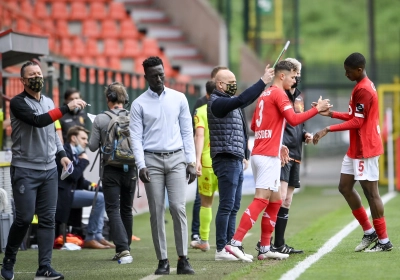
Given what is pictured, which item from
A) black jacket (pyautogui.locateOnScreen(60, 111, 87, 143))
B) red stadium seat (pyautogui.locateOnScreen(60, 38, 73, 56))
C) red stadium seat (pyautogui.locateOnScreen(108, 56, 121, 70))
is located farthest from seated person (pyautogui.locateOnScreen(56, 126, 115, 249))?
red stadium seat (pyautogui.locateOnScreen(108, 56, 121, 70))

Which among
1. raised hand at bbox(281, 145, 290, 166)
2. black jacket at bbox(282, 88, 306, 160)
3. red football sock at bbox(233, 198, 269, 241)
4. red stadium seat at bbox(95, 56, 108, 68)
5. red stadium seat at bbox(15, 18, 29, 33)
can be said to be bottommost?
red football sock at bbox(233, 198, 269, 241)

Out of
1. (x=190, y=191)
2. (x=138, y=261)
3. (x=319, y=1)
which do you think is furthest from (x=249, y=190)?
(x=319, y=1)

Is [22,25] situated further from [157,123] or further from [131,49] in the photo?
[157,123]

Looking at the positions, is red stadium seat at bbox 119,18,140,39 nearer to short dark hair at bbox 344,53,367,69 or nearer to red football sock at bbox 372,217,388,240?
short dark hair at bbox 344,53,367,69

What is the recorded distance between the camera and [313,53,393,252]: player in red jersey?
402 inches

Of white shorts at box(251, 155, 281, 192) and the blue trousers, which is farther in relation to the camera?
the blue trousers

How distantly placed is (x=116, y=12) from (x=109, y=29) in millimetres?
930

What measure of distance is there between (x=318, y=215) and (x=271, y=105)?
689 cm

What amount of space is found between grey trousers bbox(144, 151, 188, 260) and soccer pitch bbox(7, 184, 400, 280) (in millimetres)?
355

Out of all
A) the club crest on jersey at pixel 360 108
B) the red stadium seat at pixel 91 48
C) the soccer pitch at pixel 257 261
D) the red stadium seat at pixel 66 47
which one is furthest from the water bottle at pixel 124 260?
the red stadium seat at pixel 91 48

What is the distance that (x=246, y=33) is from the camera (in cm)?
3114

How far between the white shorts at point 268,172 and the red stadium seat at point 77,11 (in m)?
17.8

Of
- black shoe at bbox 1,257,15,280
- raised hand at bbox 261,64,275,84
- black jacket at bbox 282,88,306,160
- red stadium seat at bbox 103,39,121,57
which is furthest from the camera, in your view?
red stadium seat at bbox 103,39,121,57

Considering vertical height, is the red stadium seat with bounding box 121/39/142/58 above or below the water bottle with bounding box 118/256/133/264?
above
